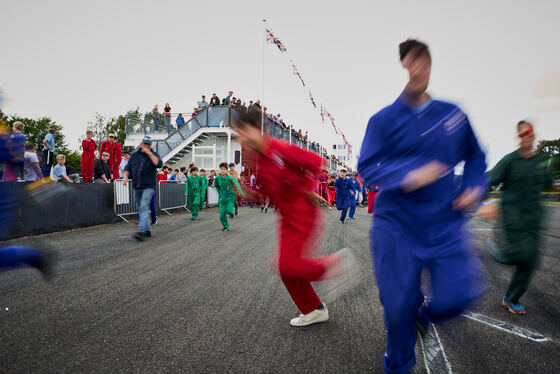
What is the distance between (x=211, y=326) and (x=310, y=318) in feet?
2.89

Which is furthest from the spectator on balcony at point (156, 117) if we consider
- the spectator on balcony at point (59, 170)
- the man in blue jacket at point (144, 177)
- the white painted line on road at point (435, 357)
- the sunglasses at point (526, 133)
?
the white painted line on road at point (435, 357)

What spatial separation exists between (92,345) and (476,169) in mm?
2971

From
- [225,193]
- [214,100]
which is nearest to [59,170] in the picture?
[225,193]

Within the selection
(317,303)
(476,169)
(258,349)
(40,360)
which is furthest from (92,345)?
(476,169)

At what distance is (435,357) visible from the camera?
2467 mm

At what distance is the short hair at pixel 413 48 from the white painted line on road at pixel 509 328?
1967mm

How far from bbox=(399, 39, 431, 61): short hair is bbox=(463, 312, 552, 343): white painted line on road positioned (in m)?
1.97

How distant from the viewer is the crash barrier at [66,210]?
7629mm

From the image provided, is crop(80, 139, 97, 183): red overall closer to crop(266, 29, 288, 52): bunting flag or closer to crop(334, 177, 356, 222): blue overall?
crop(334, 177, 356, 222): blue overall

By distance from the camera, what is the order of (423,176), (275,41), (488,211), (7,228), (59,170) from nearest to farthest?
(423,176) < (488,211) < (7,228) < (59,170) < (275,41)

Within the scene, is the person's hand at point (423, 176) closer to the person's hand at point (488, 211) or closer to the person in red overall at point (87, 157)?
the person's hand at point (488, 211)

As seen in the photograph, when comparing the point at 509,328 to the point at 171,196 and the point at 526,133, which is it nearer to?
the point at 526,133

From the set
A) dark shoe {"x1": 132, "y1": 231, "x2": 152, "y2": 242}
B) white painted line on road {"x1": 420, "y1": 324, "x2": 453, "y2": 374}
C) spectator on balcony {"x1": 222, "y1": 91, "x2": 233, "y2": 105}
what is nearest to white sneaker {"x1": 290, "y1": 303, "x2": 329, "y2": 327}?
white painted line on road {"x1": 420, "y1": 324, "x2": 453, "y2": 374}

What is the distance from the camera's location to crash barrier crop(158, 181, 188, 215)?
557 inches
